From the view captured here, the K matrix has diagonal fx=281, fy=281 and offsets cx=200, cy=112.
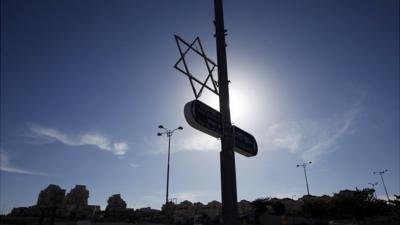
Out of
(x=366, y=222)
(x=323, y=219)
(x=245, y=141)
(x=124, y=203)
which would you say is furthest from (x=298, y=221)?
(x=124, y=203)

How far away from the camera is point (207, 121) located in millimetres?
4750

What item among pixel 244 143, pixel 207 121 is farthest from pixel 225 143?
pixel 244 143

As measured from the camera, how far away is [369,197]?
4834 cm

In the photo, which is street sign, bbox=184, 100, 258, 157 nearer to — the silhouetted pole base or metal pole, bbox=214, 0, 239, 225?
metal pole, bbox=214, 0, 239, 225

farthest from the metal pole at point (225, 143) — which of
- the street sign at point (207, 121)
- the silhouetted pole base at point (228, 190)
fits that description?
the street sign at point (207, 121)

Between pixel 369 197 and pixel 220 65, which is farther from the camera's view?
pixel 369 197

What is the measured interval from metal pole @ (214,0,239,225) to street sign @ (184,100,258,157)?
0.17 m

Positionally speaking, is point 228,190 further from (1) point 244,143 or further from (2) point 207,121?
(1) point 244,143

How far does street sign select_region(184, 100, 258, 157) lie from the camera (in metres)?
4.58

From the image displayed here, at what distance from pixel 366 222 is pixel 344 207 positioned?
6.64 m

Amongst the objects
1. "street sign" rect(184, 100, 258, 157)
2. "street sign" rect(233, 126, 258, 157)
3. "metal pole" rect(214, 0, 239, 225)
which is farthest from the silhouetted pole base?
"street sign" rect(233, 126, 258, 157)

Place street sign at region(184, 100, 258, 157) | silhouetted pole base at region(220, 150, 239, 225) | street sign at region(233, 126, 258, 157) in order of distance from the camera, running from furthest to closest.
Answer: street sign at region(233, 126, 258, 157) < street sign at region(184, 100, 258, 157) < silhouetted pole base at region(220, 150, 239, 225)

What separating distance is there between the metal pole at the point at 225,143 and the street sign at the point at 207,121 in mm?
171

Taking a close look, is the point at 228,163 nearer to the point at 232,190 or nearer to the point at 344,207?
the point at 232,190
